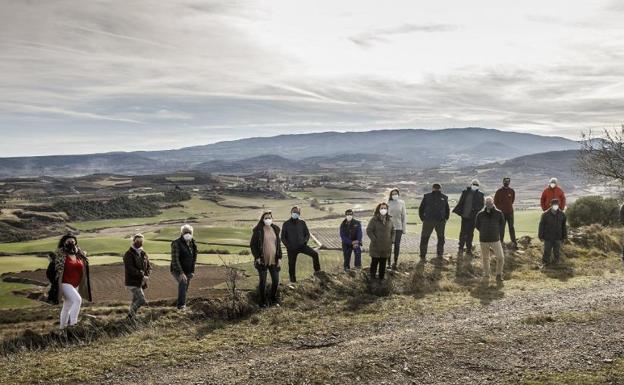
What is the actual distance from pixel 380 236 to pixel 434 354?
16.9 feet

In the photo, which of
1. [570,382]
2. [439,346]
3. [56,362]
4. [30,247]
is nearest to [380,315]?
[439,346]

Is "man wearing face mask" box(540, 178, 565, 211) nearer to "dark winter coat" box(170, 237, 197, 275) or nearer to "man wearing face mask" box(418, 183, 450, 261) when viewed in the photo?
"man wearing face mask" box(418, 183, 450, 261)

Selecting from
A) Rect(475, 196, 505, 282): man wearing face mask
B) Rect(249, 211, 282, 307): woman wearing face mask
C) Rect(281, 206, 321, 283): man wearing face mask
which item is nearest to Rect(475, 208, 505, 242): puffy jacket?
Rect(475, 196, 505, 282): man wearing face mask

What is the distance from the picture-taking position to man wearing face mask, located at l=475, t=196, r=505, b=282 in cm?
1414

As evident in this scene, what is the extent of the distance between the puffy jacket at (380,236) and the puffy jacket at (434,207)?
2.91 m

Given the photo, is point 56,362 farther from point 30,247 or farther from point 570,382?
point 30,247

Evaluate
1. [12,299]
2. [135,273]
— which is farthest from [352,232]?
[12,299]

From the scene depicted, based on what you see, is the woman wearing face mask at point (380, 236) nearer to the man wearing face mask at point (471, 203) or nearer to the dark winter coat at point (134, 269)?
the man wearing face mask at point (471, 203)

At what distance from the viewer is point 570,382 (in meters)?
7.02

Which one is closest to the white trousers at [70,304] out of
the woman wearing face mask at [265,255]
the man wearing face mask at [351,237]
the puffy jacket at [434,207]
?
the woman wearing face mask at [265,255]

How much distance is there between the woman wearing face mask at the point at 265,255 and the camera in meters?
11.7

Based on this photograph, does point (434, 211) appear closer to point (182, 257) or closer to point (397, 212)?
point (397, 212)

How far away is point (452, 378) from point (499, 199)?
1103 cm

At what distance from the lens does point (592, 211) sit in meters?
27.3
